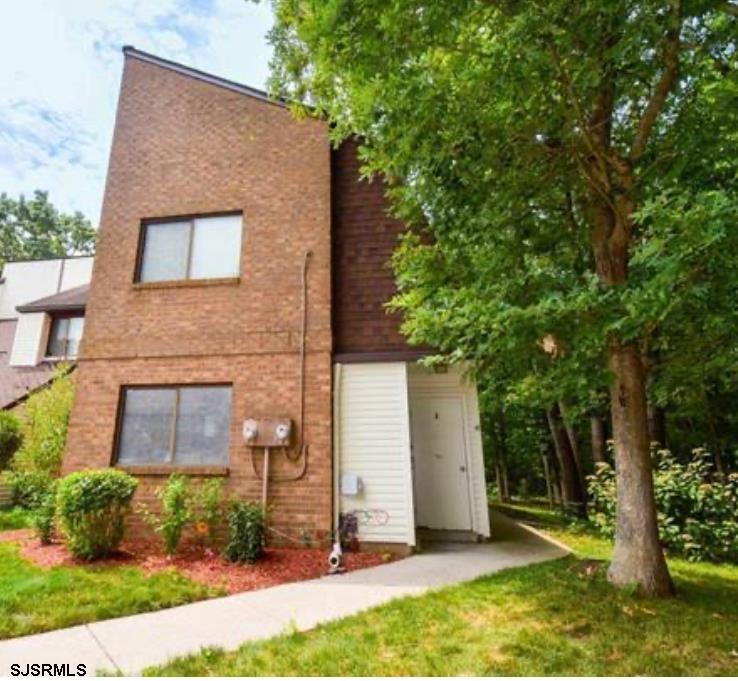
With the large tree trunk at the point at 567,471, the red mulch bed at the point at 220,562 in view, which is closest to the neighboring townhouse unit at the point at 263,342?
the red mulch bed at the point at 220,562

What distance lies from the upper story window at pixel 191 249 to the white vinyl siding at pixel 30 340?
9.76 metres

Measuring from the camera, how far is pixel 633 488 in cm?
478

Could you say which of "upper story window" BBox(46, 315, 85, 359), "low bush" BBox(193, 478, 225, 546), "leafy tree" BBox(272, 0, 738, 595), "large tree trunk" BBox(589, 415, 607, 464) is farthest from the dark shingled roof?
"large tree trunk" BBox(589, 415, 607, 464)

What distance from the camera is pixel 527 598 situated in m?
4.48

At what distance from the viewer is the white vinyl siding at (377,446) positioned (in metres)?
6.69

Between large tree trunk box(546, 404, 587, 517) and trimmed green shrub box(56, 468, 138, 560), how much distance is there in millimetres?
9903

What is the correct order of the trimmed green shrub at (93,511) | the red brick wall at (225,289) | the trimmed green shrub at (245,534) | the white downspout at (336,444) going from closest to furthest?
the trimmed green shrub at (93,511)
the trimmed green shrub at (245,534)
the white downspout at (336,444)
the red brick wall at (225,289)

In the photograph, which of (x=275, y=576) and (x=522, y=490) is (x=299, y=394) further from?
(x=522, y=490)

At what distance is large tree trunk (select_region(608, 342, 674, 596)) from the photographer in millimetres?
4621

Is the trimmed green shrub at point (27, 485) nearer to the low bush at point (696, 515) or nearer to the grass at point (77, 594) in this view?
the grass at point (77, 594)

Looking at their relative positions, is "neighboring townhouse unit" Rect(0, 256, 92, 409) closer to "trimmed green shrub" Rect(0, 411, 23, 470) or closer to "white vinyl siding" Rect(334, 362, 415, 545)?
"trimmed green shrub" Rect(0, 411, 23, 470)

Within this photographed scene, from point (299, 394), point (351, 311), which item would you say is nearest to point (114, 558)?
point (299, 394)

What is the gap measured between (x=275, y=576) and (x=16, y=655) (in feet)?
8.69

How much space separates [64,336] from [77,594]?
13402 mm
